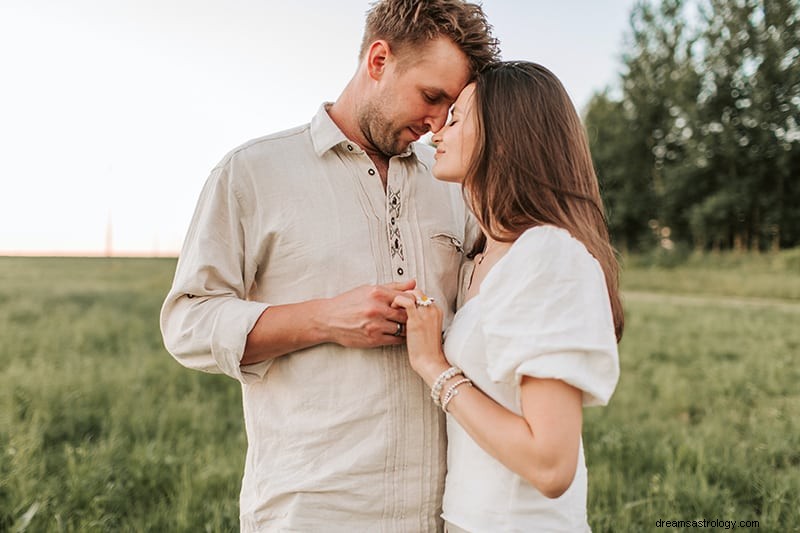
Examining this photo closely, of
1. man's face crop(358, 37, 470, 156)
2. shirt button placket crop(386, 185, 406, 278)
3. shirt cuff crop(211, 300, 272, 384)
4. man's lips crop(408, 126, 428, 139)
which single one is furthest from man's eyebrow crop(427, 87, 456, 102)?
shirt cuff crop(211, 300, 272, 384)

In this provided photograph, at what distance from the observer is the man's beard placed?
2422 mm

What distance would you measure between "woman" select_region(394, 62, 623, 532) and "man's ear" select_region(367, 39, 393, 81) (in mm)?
480

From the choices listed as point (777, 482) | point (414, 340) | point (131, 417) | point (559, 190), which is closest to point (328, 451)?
point (414, 340)

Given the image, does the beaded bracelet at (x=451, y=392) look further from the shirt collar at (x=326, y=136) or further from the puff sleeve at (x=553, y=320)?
the shirt collar at (x=326, y=136)

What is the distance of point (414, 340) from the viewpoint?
1.90 m

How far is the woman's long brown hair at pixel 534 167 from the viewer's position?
1.84 meters

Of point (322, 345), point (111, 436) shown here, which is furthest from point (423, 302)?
point (111, 436)

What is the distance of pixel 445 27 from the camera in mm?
2426

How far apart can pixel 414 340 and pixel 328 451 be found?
44 cm

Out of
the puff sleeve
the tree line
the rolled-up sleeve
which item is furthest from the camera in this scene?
the tree line

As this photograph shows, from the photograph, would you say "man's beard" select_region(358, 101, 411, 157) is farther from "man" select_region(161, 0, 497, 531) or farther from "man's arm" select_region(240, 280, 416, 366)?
"man's arm" select_region(240, 280, 416, 366)

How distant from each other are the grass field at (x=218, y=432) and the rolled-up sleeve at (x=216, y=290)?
210 cm

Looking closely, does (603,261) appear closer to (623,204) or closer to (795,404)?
(795,404)

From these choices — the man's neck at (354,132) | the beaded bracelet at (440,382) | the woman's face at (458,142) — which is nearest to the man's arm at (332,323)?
the beaded bracelet at (440,382)
